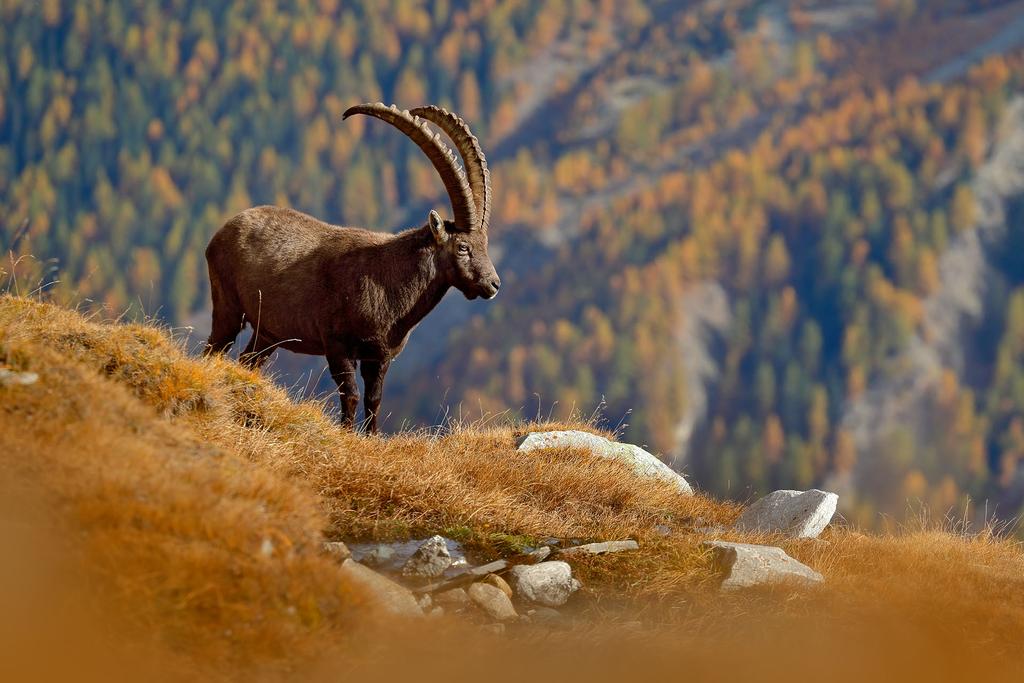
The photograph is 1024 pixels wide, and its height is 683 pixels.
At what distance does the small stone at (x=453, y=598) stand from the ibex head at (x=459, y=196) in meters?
5.51

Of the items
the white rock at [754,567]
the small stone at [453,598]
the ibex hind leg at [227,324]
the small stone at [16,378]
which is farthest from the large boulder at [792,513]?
the small stone at [16,378]

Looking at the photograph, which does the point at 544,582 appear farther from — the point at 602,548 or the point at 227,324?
the point at 227,324

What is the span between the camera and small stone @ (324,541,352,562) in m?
7.40

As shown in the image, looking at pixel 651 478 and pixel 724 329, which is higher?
pixel 651 478

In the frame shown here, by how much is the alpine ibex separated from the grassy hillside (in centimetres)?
184

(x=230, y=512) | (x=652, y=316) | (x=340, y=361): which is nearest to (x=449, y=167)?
(x=340, y=361)

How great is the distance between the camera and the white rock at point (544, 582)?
7.66 meters

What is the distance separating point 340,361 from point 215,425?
4014 mm

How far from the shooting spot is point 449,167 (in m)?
12.6

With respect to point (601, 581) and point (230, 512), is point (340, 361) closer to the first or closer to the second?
point (601, 581)

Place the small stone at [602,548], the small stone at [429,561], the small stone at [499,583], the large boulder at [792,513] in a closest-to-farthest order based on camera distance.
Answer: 1. the small stone at [499,583]
2. the small stone at [429,561]
3. the small stone at [602,548]
4. the large boulder at [792,513]

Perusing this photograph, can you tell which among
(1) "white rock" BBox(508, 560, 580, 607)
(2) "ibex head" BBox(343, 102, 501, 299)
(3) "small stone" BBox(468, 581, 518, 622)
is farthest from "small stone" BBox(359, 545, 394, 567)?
(2) "ibex head" BBox(343, 102, 501, 299)

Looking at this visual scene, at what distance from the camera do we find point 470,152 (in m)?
12.8

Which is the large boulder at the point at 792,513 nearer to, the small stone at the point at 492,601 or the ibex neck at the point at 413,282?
the ibex neck at the point at 413,282
